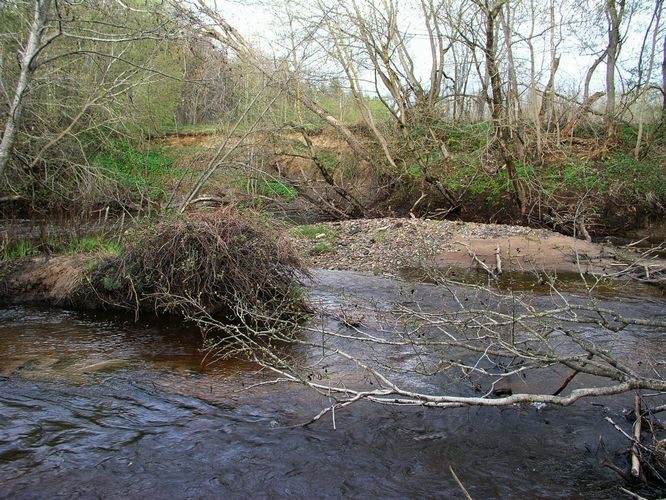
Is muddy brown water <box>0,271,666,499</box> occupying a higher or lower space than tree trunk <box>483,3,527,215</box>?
lower

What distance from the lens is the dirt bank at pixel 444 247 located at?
11461mm

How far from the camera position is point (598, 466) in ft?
13.4

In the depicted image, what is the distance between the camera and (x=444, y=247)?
1298cm

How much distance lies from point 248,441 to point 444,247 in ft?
30.2

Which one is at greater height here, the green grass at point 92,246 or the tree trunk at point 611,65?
the tree trunk at point 611,65

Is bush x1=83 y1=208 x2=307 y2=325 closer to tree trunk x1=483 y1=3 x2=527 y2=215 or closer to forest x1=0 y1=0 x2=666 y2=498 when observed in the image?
forest x1=0 y1=0 x2=666 y2=498

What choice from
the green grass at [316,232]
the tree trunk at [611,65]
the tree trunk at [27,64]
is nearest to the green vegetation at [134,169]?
the tree trunk at [27,64]

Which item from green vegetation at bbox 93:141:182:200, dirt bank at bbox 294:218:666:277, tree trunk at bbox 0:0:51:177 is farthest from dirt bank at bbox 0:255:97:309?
dirt bank at bbox 294:218:666:277

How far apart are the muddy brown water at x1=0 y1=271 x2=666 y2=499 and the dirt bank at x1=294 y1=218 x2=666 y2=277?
5.51 m

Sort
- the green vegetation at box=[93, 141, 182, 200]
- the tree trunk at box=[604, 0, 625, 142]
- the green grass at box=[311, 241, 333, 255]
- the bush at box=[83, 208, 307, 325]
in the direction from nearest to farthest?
1. the bush at box=[83, 208, 307, 325]
2. the green vegetation at box=[93, 141, 182, 200]
3. the green grass at box=[311, 241, 333, 255]
4. the tree trunk at box=[604, 0, 625, 142]

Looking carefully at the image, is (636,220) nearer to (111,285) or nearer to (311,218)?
(311,218)

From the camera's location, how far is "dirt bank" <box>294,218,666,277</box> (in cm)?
1146

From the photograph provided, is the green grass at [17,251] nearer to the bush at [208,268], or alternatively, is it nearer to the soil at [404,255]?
the soil at [404,255]

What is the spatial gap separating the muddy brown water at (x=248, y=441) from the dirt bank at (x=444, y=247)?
5.51 meters
